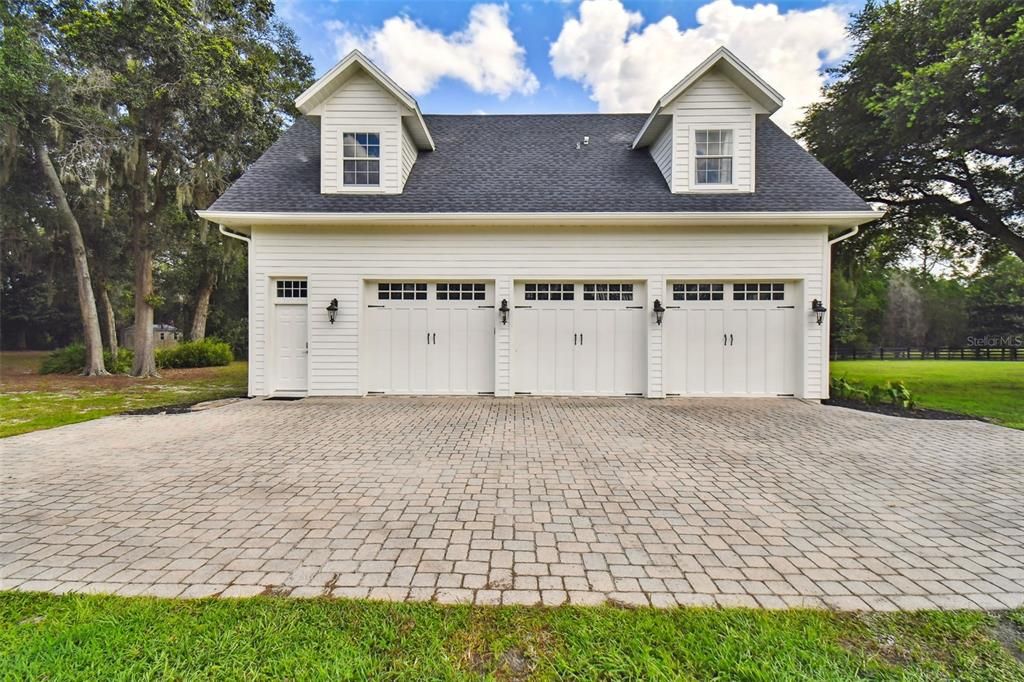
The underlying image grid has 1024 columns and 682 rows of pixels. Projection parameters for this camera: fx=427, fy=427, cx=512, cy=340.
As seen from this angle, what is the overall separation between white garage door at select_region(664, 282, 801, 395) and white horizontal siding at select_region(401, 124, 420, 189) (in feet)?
19.7

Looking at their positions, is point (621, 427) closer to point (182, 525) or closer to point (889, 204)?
point (182, 525)

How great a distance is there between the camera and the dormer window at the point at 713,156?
8.73 meters

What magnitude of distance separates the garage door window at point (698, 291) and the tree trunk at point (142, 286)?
1421 cm

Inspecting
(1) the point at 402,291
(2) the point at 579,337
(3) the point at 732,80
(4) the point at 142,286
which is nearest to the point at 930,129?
(3) the point at 732,80

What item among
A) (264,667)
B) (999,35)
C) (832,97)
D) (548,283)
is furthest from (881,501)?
(832,97)

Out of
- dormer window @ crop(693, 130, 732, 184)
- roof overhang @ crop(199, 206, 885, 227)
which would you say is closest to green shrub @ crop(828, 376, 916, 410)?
roof overhang @ crop(199, 206, 885, 227)

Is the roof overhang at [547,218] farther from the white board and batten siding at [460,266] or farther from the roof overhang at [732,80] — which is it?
the roof overhang at [732,80]

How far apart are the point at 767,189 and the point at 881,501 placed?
6994 millimetres

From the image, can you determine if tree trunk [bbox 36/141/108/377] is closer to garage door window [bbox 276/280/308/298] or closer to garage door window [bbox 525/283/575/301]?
garage door window [bbox 276/280/308/298]

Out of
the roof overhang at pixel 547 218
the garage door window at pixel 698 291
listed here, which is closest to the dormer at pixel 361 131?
the roof overhang at pixel 547 218

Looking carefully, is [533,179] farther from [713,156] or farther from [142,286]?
[142,286]

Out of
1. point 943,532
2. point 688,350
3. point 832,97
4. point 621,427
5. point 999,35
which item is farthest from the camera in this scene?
point 832,97

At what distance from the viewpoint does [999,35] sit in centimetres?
739

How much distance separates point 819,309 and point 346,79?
10.3 metres
